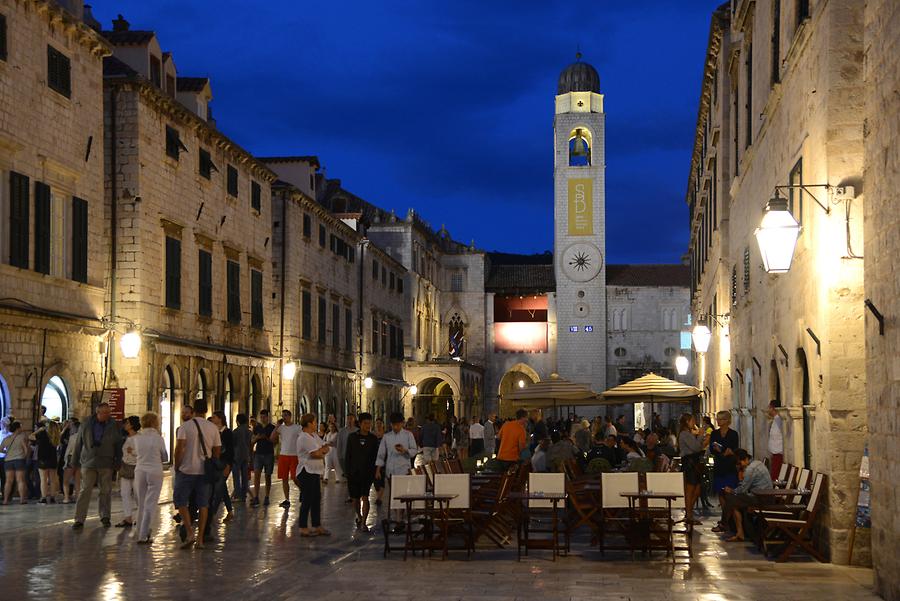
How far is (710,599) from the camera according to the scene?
1008 cm

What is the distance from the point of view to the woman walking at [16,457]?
1931 cm

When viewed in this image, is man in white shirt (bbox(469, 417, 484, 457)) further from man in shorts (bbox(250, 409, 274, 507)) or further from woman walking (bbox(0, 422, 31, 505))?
woman walking (bbox(0, 422, 31, 505))

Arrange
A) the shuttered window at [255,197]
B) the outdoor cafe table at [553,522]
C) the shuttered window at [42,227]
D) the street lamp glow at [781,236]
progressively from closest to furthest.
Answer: the street lamp glow at [781,236] < the outdoor cafe table at [553,522] < the shuttered window at [42,227] < the shuttered window at [255,197]

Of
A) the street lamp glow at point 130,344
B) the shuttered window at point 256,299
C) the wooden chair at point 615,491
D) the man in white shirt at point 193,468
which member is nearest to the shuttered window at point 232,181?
the shuttered window at point 256,299

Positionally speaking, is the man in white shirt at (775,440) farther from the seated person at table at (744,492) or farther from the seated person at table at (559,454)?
the seated person at table at (559,454)

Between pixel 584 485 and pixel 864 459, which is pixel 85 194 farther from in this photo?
pixel 864 459

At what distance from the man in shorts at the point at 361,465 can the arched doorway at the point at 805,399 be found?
220 inches

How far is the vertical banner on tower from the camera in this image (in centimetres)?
7462

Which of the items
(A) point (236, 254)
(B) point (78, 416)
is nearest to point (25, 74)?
(B) point (78, 416)

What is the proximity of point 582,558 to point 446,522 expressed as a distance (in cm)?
153

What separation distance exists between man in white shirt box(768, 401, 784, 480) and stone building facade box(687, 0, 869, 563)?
27 centimetres

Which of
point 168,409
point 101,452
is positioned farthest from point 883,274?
point 168,409

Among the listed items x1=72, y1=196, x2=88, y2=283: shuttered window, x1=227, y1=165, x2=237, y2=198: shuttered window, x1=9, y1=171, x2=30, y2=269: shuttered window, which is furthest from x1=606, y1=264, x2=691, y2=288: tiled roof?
x1=9, y1=171, x2=30, y2=269: shuttered window

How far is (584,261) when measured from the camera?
7494cm
